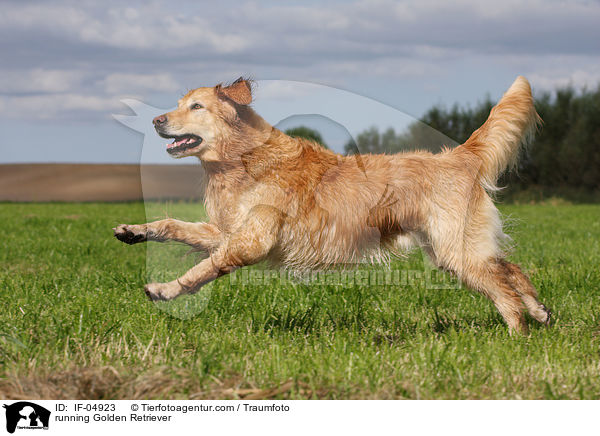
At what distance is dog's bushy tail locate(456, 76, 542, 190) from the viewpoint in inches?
173

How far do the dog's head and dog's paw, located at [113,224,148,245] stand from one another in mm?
552

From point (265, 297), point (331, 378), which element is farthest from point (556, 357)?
point (265, 297)

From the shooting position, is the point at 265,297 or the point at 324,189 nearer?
the point at 324,189

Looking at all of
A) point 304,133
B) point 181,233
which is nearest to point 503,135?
point 304,133

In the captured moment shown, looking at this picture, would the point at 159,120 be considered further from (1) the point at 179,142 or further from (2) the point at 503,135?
(2) the point at 503,135

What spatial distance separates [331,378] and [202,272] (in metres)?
0.97

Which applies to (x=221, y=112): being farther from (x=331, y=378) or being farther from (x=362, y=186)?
(x=331, y=378)

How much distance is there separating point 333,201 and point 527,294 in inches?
68.0

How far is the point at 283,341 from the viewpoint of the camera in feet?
Result: 13.5

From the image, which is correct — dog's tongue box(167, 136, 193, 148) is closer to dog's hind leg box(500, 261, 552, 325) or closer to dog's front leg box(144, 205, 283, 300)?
dog's front leg box(144, 205, 283, 300)

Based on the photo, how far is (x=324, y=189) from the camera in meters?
3.87

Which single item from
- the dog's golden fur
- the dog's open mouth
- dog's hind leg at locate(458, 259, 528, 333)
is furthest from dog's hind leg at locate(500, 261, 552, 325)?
the dog's open mouth

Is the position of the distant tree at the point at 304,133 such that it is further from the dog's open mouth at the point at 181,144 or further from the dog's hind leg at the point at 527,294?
the dog's hind leg at the point at 527,294
